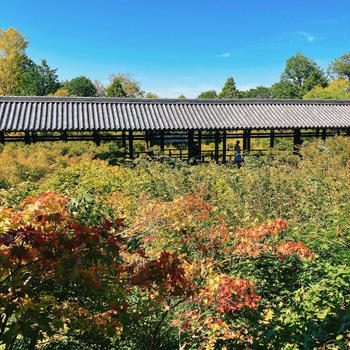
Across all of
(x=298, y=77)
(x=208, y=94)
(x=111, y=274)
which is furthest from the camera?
(x=208, y=94)

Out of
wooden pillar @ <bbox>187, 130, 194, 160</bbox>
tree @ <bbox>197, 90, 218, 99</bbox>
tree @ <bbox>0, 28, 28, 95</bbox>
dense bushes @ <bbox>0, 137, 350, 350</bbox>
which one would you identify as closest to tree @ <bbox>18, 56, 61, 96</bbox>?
tree @ <bbox>0, 28, 28, 95</bbox>

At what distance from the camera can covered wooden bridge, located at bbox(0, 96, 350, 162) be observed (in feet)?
44.9

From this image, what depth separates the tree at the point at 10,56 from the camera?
31875mm

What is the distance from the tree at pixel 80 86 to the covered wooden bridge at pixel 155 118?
4187 centimetres

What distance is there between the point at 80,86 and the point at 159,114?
44207mm

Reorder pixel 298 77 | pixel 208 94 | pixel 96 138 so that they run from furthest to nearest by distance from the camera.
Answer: pixel 208 94, pixel 298 77, pixel 96 138

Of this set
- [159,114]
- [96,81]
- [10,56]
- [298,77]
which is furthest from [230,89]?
[159,114]

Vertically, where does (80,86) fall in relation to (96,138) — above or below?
above

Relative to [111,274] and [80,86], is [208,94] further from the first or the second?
[111,274]

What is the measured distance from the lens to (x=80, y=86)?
181 feet

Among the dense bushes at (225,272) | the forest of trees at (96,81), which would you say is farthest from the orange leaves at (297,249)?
the forest of trees at (96,81)

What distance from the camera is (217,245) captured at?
415 centimetres

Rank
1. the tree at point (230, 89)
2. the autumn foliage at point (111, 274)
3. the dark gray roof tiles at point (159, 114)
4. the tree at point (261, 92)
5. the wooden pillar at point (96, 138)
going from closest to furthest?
the autumn foliage at point (111, 274), the dark gray roof tiles at point (159, 114), the wooden pillar at point (96, 138), the tree at point (230, 89), the tree at point (261, 92)

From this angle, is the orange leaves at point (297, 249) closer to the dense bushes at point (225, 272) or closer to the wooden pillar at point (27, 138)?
the dense bushes at point (225, 272)
